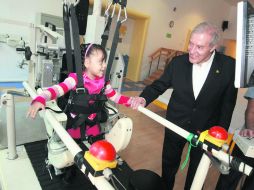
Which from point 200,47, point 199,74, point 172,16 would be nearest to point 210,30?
point 200,47

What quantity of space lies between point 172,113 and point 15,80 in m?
4.86

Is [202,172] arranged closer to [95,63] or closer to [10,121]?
[95,63]

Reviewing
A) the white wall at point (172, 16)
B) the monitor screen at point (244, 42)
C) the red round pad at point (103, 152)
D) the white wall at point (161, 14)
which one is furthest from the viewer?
the white wall at point (172, 16)

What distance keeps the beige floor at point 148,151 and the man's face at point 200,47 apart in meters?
1.58

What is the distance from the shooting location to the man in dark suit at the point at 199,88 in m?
1.54

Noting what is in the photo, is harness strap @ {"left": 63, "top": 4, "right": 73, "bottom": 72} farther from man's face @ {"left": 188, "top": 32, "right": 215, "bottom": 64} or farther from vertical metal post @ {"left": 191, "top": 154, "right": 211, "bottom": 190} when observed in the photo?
vertical metal post @ {"left": 191, "top": 154, "right": 211, "bottom": 190}

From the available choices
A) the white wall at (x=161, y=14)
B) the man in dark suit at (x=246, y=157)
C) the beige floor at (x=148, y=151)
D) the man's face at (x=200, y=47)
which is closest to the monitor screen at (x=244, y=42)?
the man's face at (x=200, y=47)

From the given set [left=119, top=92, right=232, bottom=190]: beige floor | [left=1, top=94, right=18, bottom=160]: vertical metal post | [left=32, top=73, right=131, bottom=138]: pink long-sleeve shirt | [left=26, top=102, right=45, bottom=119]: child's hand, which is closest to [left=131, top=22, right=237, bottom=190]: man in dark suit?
[left=32, top=73, right=131, bottom=138]: pink long-sleeve shirt

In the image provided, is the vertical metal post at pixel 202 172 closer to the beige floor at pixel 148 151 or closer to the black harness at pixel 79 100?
the black harness at pixel 79 100

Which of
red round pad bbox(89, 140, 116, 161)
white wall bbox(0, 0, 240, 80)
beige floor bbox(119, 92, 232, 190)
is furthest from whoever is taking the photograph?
white wall bbox(0, 0, 240, 80)

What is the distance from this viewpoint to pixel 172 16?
26.8ft

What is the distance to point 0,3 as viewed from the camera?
481 cm

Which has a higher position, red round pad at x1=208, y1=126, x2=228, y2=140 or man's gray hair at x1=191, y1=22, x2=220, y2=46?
man's gray hair at x1=191, y1=22, x2=220, y2=46

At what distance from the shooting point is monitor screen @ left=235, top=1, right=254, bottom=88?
1.00 meters
